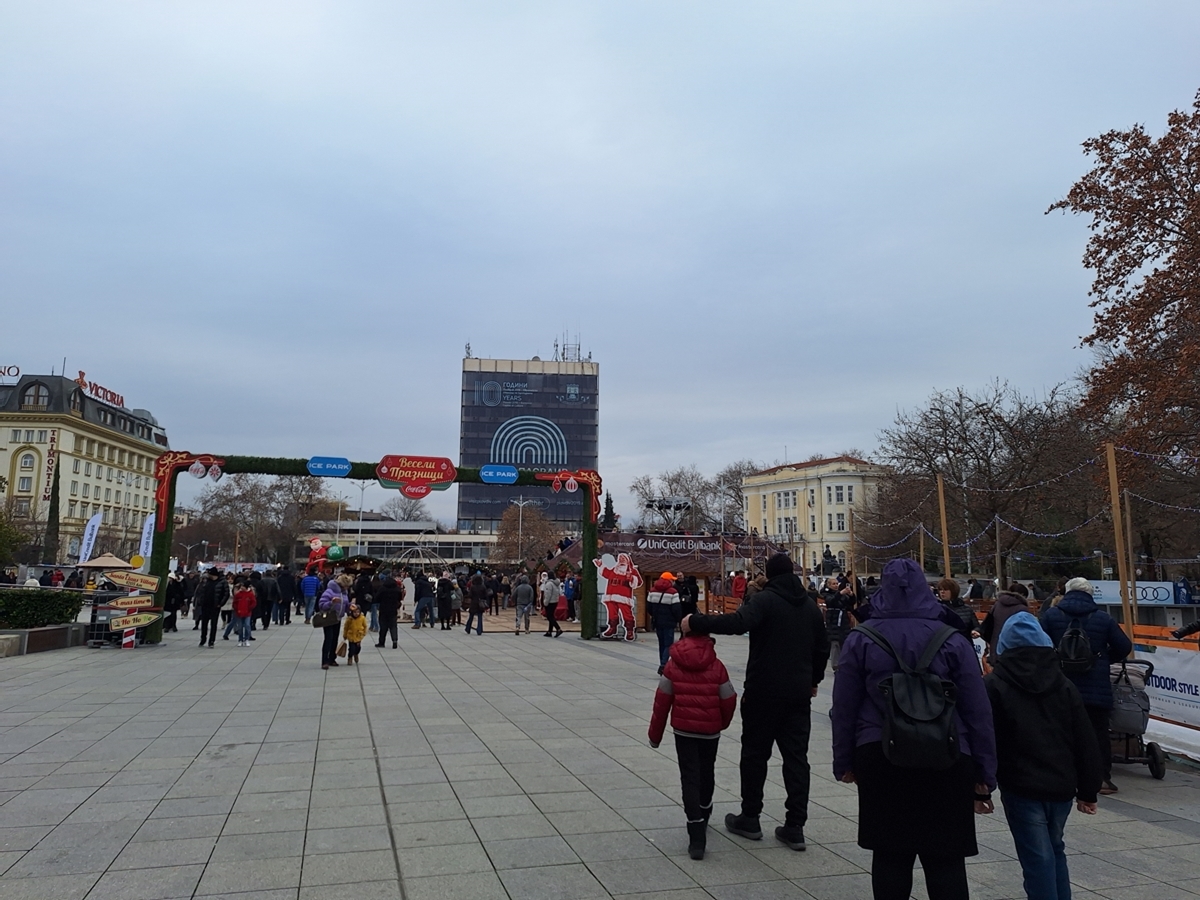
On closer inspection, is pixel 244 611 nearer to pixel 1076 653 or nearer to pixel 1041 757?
pixel 1076 653

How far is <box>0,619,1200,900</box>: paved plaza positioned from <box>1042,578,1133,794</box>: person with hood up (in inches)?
25.6

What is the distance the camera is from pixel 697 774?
16.5 ft

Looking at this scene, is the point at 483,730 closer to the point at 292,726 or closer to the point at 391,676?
the point at 292,726

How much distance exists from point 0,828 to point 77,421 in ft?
295

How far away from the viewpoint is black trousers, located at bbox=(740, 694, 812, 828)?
17.0ft

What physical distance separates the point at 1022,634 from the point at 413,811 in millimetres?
4099

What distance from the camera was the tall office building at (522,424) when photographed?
470 feet

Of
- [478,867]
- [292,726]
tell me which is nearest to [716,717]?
[478,867]

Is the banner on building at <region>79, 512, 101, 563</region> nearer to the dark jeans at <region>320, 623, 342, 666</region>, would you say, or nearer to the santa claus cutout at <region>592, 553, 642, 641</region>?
the dark jeans at <region>320, 623, 342, 666</region>

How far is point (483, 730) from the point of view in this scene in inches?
348

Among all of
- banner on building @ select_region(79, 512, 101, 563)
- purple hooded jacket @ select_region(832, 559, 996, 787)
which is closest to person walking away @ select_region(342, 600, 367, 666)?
purple hooded jacket @ select_region(832, 559, 996, 787)

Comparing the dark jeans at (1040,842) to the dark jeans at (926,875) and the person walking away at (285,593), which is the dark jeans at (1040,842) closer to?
the dark jeans at (926,875)

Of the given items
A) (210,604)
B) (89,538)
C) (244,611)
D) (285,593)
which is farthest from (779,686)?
(89,538)

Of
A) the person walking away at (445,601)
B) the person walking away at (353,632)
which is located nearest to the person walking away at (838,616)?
the person walking away at (353,632)
